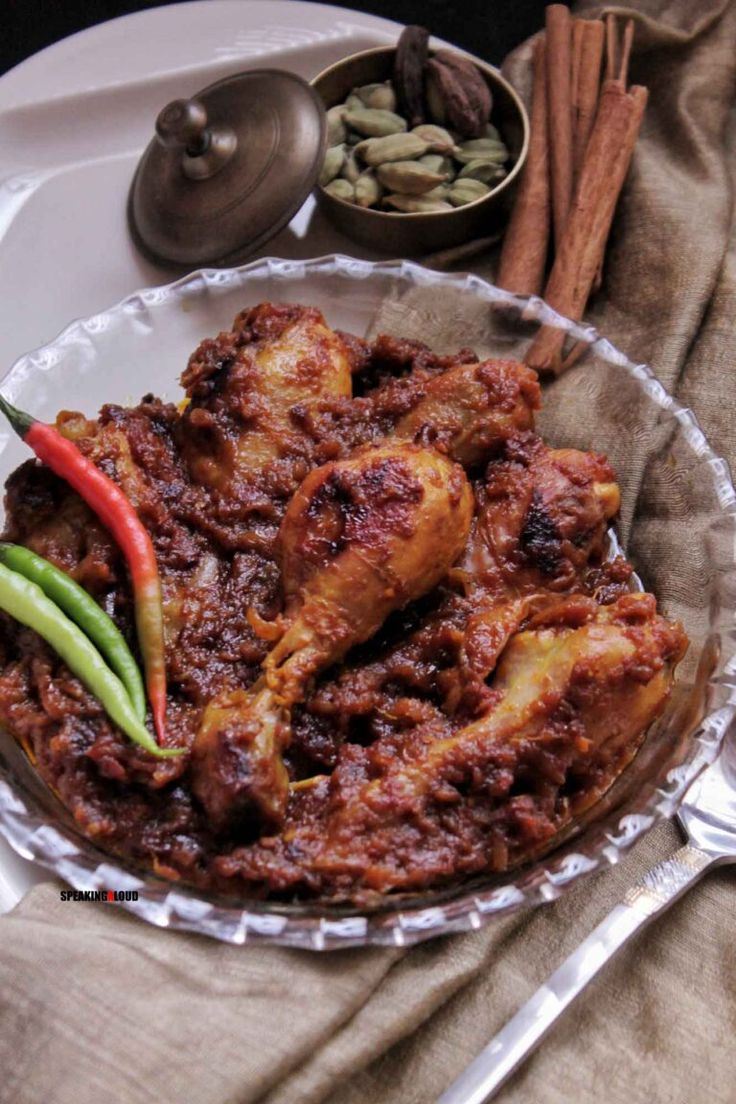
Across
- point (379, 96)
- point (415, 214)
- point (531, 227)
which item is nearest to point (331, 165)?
point (379, 96)

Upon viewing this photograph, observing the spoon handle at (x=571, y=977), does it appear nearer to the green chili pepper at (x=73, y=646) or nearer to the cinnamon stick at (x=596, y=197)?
the green chili pepper at (x=73, y=646)

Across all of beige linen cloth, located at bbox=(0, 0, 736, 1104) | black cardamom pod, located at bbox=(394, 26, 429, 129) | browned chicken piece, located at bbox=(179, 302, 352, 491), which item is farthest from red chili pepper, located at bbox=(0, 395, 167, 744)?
black cardamom pod, located at bbox=(394, 26, 429, 129)

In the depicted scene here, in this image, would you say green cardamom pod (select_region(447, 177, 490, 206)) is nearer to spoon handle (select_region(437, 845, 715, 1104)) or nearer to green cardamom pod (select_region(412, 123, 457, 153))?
green cardamom pod (select_region(412, 123, 457, 153))

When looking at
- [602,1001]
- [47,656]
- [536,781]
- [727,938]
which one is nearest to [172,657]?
[47,656]

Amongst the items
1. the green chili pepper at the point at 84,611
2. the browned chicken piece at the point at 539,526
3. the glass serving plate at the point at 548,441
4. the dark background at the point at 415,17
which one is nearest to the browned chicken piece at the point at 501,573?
the browned chicken piece at the point at 539,526

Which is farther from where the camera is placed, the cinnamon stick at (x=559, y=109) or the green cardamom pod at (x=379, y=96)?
the green cardamom pod at (x=379, y=96)

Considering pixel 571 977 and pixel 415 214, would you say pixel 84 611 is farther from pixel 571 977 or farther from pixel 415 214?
pixel 415 214
